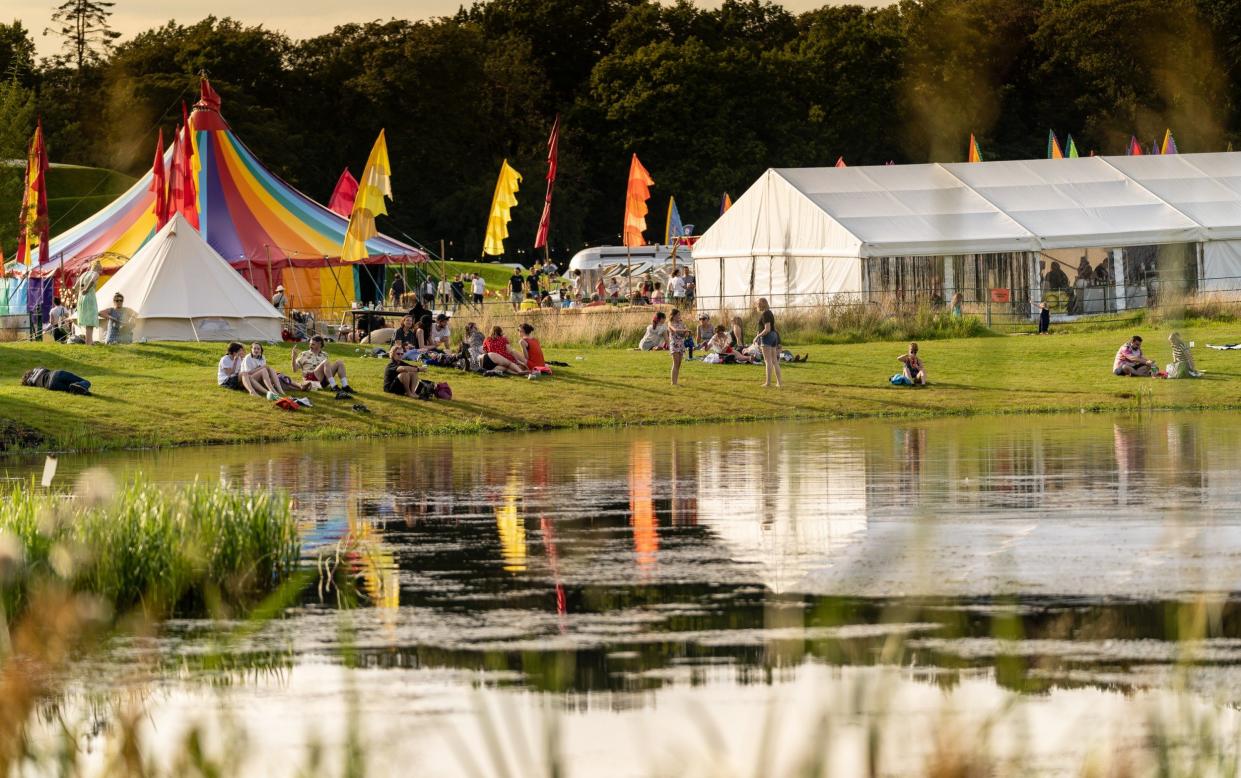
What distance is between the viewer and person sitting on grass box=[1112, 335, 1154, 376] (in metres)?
30.6

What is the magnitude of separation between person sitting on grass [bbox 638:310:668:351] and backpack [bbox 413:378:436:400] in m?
8.13

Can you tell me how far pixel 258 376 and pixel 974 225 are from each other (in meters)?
21.4

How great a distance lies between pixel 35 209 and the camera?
4350 centimetres

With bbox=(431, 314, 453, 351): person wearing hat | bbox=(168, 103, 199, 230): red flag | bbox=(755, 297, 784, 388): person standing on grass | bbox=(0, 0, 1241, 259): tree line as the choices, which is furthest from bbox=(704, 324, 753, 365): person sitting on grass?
bbox=(0, 0, 1241, 259): tree line

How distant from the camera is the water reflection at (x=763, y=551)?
29.9 ft

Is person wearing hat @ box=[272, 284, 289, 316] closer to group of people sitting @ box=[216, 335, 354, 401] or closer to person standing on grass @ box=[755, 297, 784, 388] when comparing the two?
group of people sitting @ box=[216, 335, 354, 401]

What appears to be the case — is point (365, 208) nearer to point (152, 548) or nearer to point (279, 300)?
point (279, 300)

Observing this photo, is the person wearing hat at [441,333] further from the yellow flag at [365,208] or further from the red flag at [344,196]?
the red flag at [344,196]

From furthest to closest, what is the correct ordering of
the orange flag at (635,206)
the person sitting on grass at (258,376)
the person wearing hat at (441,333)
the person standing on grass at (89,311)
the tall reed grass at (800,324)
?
the orange flag at (635,206) < the tall reed grass at (800,324) < the person standing on grass at (89,311) < the person wearing hat at (441,333) < the person sitting on grass at (258,376)

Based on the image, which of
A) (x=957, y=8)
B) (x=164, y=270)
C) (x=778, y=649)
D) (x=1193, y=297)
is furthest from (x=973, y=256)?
(x=957, y=8)

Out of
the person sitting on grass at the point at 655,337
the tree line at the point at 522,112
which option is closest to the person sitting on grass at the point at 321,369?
the person sitting on grass at the point at 655,337

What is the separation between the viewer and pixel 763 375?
31.2 meters

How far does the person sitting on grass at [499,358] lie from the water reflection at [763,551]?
7594mm

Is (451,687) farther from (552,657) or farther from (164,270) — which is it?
(164,270)
